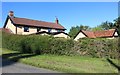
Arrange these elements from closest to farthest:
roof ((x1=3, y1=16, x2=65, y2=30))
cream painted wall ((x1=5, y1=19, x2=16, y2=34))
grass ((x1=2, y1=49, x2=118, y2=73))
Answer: grass ((x1=2, y1=49, x2=118, y2=73)) < cream painted wall ((x1=5, y1=19, x2=16, y2=34)) < roof ((x1=3, y1=16, x2=65, y2=30))

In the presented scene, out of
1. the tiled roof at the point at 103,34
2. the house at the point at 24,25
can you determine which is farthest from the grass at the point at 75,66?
the tiled roof at the point at 103,34

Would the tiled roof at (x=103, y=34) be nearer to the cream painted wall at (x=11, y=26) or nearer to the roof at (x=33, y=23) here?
the roof at (x=33, y=23)

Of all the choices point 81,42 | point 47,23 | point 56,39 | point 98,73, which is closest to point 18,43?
point 56,39

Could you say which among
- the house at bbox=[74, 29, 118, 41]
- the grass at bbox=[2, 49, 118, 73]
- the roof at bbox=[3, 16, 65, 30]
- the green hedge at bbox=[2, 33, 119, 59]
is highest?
the roof at bbox=[3, 16, 65, 30]

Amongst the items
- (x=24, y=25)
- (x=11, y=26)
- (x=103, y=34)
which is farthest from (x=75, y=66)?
(x=103, y=34)

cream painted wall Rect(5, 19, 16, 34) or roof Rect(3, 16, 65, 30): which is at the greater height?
roof Rect(3, 16, 65, 30)

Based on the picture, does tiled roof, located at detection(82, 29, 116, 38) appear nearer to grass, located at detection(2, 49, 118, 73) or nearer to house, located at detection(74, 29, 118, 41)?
house, located at detection(74, 29, 118, 41)

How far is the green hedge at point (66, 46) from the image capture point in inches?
933

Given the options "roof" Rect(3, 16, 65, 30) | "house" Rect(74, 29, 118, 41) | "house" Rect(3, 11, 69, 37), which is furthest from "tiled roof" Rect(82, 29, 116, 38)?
"house" Rect(3, 11, 69, 37)

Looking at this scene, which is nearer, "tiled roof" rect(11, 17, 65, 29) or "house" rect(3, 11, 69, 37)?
"house" rect(3, 11, 69, 37)

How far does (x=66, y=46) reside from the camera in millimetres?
26328

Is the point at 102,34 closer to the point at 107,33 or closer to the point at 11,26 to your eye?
the point at 107,33

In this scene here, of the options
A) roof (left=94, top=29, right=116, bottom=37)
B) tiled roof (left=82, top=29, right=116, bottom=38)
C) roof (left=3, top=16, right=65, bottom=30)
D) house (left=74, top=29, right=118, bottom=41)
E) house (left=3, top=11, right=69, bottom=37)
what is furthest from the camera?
tiled roof (left=82, top=29, right=116, bottom=38)

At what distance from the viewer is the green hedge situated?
23.7 m
